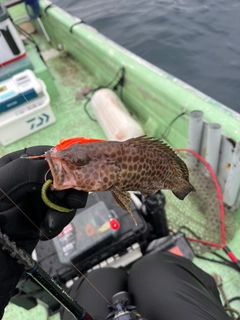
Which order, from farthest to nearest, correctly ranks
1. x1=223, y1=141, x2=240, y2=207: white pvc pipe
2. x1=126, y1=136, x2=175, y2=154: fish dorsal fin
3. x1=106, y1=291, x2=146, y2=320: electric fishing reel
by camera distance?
x1=223, y1=141, x2=240, y2=207: white pvc pipe
x1=106, y1=291, x2=146, y2=320: electric fishing reel
x1=126, y1=136, x2=175, y2=154: fish dorsal fin

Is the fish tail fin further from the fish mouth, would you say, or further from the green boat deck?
the green boat deck

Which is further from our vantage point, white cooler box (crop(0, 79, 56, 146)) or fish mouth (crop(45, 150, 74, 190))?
white cooler box (crop(0, 79, 56, 146))

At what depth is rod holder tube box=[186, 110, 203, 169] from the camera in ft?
9.23

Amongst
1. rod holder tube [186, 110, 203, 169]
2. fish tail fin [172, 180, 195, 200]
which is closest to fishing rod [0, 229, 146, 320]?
fish tail fin [172, 180, 195, 200]

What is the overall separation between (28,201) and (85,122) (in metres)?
3.24

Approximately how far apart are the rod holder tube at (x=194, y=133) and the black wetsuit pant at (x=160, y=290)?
4.21ft

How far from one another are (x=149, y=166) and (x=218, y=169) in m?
1.77

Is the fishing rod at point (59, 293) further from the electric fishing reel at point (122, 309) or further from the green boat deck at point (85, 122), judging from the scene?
the green boat deck at point (85, 122)

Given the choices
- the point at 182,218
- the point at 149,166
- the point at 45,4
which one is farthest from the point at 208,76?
the point at 149,166

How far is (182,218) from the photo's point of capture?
3229mm

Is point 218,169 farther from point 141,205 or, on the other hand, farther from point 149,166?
point 149,166

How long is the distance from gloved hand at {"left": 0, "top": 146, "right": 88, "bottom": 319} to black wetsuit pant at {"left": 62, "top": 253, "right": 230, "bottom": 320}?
2.09 ft

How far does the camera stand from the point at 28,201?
157 centimetres

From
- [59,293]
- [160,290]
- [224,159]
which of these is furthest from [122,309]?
[224,159]
